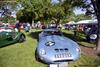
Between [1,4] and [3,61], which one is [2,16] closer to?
[1,4]

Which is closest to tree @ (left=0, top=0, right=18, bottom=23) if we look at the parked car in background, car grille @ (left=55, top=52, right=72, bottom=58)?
the parked car in background

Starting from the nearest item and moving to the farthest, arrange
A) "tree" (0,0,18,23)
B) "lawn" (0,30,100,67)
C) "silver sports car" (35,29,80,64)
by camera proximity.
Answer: "silver sports car" (35,29,80,64)
"lawn" (0,30,100,67)
"tree" (0,0,18,23)

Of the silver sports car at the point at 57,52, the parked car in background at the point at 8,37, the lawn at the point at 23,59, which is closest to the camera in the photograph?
the silver sports car at the point at 57,52

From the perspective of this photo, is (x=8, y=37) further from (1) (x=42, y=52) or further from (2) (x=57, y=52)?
(2) (x=57, y=52)

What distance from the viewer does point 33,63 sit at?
10.9 m

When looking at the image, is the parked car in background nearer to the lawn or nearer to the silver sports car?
the lawn

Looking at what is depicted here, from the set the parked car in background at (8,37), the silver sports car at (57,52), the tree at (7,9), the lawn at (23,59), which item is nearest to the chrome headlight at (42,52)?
the silver sports car at (57,52)

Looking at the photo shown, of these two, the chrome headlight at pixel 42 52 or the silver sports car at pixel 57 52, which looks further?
the chrome headlight at pixel 42 52

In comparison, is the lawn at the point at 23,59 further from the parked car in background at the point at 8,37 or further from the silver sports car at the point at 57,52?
the parked car in background at the point at 8,37

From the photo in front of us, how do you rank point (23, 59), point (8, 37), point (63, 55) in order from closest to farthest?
point (63, 55)
point (23, 59)
point (8, 37)

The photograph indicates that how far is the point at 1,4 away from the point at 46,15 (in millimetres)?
23150

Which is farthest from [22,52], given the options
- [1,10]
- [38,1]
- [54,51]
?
[38,1]

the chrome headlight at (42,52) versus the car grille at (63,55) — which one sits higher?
the chrome headlight at (42,52)

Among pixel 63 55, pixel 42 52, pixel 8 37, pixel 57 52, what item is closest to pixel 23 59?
pixel 42 52
